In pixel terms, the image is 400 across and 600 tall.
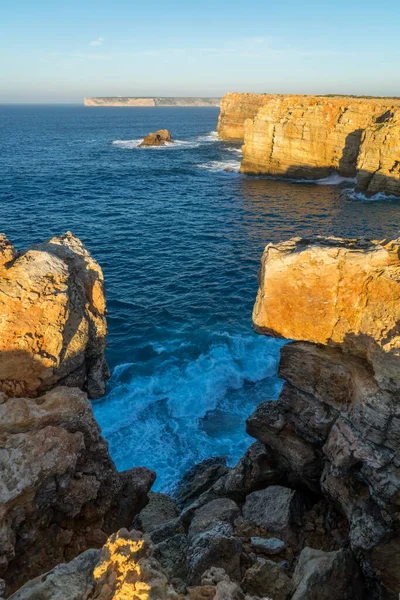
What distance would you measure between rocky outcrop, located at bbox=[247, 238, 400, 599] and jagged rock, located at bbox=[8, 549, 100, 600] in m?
7.00

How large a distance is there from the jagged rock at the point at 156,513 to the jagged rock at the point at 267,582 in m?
5.02

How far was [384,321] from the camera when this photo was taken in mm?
10875

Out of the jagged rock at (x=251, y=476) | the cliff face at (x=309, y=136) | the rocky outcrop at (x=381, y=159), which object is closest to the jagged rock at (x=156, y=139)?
the cliff face at (x=309, y=136)

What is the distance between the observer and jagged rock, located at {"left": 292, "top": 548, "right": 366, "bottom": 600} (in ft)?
29.6

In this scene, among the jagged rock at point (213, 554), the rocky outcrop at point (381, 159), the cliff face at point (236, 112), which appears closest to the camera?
the jagged rock at point (213, 554)

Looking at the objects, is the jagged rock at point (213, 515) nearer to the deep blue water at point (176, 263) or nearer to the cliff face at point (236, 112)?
the deep blue water at point (176, 263)

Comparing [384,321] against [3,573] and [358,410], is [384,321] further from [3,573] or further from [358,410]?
[3,573]

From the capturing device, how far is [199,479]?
1742 centimetres

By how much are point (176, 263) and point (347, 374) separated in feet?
94.2

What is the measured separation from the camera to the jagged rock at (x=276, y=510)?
1275 cm

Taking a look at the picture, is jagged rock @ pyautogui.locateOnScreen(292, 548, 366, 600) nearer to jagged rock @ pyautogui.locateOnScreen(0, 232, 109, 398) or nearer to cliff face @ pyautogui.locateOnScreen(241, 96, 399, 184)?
jagged rock @ pyautogui.locateOnScreen(0, 232, 109, 398)

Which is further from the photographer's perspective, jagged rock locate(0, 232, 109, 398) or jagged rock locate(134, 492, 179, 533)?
jagged rock locate(134, 492, 179, 533)

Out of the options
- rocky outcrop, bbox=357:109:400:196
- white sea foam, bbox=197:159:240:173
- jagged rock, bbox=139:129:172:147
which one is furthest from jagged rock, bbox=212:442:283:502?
jagged rock, bbox=139:129:172:147

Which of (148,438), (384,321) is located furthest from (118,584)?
(148,438)
